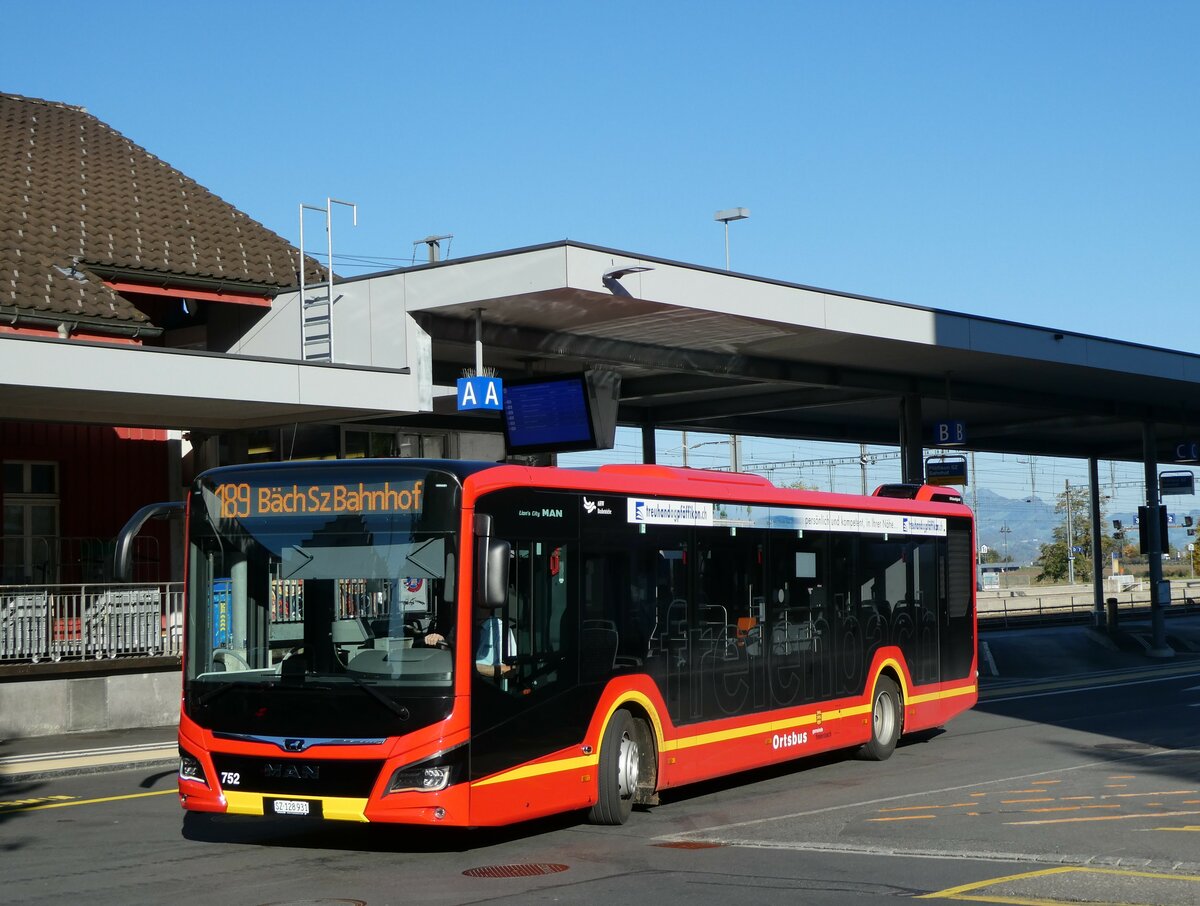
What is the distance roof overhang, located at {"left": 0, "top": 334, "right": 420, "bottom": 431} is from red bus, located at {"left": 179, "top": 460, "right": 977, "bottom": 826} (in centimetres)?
784

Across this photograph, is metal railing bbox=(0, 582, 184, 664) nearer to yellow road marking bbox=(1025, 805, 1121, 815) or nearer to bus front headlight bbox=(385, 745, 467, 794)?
bus front headlight bbox=(385, 745, 467, 794)

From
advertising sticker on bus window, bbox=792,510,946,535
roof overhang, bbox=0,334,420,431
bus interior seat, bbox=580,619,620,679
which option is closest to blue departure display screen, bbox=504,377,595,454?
roof overhang, bbox=0,334,420,431

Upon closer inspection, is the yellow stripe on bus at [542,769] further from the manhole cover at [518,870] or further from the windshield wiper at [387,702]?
the windshield wiper at [387,702]

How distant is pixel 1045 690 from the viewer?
26734 millimetres

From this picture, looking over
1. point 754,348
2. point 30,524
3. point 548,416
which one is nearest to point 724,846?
point 548,416

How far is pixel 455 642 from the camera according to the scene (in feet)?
33.6

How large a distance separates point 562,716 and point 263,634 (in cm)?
231

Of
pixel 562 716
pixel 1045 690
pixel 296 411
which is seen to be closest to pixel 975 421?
pixel 1045 690

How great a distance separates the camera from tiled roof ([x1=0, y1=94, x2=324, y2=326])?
24.2 meters

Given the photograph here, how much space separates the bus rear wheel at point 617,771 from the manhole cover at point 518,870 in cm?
163

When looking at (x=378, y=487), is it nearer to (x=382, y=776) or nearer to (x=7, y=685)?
(x=382, y=776)

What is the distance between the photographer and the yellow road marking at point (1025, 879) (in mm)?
8234

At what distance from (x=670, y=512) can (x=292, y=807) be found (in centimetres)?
442

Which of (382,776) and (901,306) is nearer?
(382,776)
